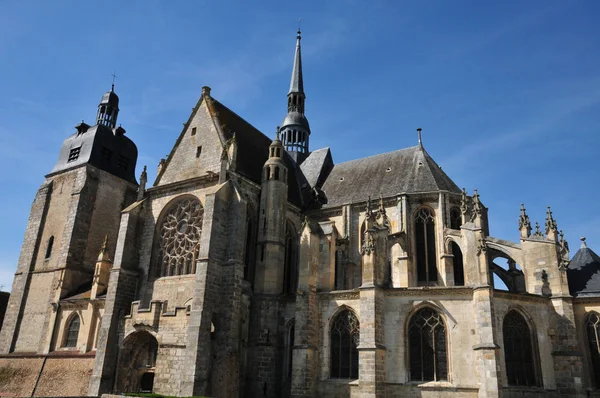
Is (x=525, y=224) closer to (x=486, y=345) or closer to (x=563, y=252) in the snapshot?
(x=563, y=252)

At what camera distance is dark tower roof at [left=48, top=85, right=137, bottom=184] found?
32.2 meters

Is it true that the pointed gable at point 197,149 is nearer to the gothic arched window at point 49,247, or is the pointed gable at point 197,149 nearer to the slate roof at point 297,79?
the gothic arched window at point 49,247

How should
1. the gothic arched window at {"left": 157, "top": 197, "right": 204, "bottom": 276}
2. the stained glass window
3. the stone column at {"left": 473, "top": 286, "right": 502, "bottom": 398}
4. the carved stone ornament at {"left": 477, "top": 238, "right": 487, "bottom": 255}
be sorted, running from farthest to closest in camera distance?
1. the stained glass window
2. the gothic arched window at {"left": 157, "top": 197, "right": 204, "bottom": 276}
3. the carved stone ornament at {"left": 477, "top": 238, "right": 487, "bottom": 255}
4. the stone column at {"left": 473, "top": 286, "right": 502, "bottom": 398}

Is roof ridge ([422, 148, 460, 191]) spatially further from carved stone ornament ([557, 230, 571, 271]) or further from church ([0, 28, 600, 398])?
carved stone ornament ([557, 230, 571, 271])

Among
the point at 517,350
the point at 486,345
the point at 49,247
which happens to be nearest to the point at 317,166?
the point at 517,350

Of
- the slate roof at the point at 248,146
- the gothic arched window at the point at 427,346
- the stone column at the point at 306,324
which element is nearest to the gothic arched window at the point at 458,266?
the gothic arched window at the point at 427,346

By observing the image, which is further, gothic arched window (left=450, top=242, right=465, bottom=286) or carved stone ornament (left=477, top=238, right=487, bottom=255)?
gothic arched window (left=450, top=242, right=465, bottom=286)

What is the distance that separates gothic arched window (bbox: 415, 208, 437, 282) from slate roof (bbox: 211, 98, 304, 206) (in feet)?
22.3

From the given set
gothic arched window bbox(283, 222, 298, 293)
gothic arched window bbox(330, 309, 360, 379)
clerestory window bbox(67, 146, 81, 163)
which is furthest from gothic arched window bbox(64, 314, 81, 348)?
gothic arched window bbox(330, 309, 360, 379)

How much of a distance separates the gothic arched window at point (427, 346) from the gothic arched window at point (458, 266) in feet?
19.7

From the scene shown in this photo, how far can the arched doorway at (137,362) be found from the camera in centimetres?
2117

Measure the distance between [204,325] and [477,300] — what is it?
399 inches

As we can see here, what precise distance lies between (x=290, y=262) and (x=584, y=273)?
13.0 meters

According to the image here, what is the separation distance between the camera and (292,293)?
21766 mm
